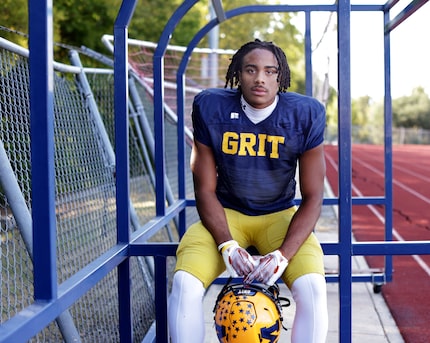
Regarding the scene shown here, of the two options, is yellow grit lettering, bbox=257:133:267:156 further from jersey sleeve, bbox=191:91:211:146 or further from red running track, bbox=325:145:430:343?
red running track, bbox=325:145:430:343

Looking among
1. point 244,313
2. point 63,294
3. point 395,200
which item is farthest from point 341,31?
point 395,200

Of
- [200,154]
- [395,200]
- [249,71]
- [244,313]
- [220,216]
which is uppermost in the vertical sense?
[249,71]

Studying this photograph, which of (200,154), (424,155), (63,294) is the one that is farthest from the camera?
(424,155)

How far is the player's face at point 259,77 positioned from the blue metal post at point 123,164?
506mm

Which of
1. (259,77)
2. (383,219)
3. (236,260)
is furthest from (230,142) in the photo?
(383,219)

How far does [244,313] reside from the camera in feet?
7.47

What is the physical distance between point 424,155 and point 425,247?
26.1m

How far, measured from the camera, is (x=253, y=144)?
2711mm

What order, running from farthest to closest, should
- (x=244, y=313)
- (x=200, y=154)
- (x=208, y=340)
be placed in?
1. (x=208, y=340)
2. (x=200, y=154)
3. (x=244, y=313)

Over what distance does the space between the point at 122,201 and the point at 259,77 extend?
2.48 ft

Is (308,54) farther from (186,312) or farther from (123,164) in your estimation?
(186,312)

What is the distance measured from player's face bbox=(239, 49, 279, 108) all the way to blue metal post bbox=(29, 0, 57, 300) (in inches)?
40.2

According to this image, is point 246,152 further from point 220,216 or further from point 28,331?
point 28,331

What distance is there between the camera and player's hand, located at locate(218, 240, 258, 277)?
2.48 metres
